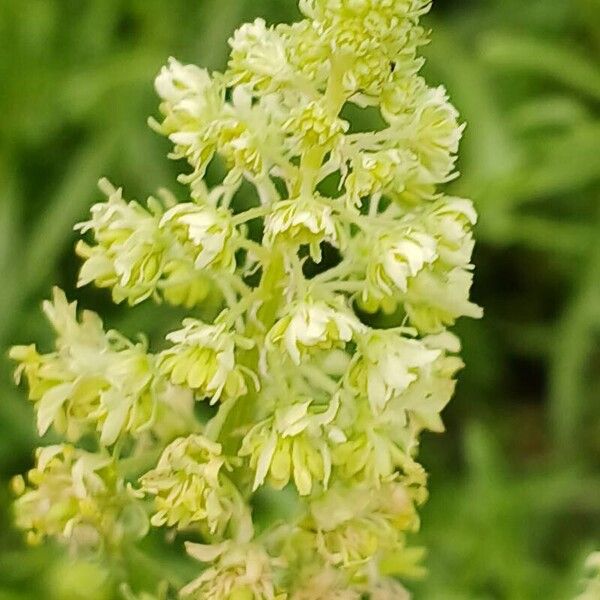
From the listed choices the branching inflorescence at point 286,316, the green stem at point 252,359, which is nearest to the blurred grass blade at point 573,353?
the branching inflorescence at point 286,316

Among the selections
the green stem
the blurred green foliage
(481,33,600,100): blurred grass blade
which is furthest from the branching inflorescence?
(481,33,600,100): blurred grass blade

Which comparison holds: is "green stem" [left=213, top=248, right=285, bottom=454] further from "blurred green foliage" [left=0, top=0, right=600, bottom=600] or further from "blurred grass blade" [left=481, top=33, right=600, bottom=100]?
"blurred grass blade" [left=481, top=33, right=600, bottom=100]

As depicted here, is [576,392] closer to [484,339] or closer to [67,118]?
[484,339]

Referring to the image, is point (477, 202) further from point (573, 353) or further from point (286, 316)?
point (286, 316)

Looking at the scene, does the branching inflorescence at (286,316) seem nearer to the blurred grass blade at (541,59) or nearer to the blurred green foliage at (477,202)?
the blurred green foliage at (477,202)

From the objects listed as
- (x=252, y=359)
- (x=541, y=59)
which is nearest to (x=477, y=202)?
(x=541, y=59)

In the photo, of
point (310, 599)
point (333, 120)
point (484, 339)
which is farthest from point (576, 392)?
point (333, 120)
